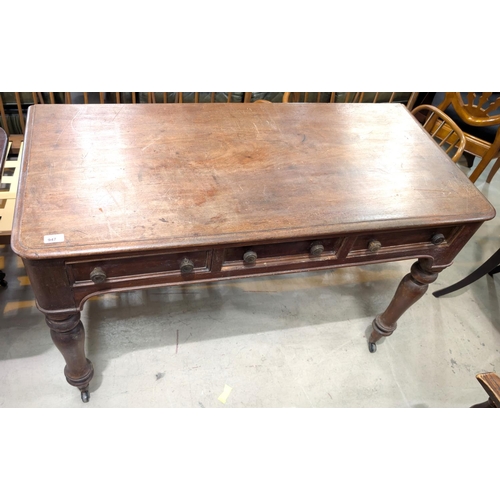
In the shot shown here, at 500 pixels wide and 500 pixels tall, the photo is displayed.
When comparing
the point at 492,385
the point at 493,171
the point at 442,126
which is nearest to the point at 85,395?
the point at 492,385

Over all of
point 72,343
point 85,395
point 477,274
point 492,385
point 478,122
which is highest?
point 478,122

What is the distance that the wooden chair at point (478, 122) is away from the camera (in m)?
2.07

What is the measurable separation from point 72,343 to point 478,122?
2259 millimetres

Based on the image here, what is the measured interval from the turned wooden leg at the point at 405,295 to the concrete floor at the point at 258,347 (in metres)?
0.17

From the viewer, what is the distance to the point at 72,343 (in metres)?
1.14

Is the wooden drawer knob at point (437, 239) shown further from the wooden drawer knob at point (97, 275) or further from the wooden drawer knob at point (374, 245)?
the wooden drawer knob at point (97, 275)

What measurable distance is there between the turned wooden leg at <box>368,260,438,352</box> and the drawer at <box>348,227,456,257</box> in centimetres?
13

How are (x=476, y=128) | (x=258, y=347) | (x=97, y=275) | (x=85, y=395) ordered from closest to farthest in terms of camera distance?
(x=97, y=275)
(x=85, y=395)
(x=258, y=347)
(x=476, y=128)

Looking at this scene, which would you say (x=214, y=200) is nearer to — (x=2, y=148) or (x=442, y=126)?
(x=2, y=148)

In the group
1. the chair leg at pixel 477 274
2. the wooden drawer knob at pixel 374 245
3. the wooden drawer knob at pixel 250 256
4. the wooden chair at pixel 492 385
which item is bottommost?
the chair leg at pixel 477 274

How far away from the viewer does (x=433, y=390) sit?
1.65 metres

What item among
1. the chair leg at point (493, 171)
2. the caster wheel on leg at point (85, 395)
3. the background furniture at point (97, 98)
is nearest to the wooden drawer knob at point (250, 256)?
the caster wheel on leg at point (85, 395)

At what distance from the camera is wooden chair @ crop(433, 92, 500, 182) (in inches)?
81.6

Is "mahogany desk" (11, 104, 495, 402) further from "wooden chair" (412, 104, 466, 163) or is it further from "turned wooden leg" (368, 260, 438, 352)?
"wooden chair" (412, 104, 466, 163)
